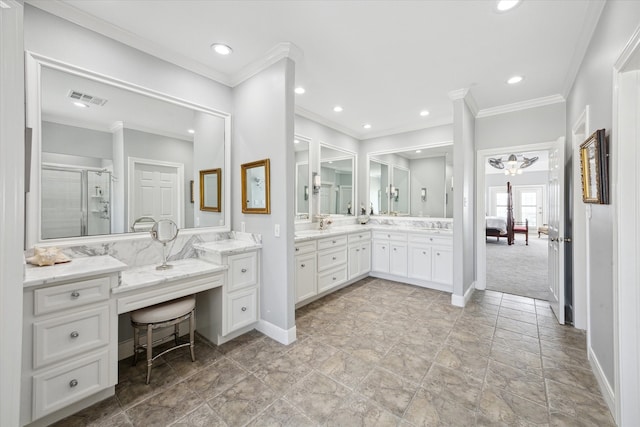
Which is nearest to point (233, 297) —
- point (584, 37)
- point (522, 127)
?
point (584, 37)

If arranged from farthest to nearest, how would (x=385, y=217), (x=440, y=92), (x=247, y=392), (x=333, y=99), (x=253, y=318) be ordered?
1. (x=385, y=217)
2. (x=333, y=99)
3. (x=440, y=92)
4. (x=253, y=318)
5. (x=247, y=392)

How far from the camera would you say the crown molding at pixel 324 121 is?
4.04 m

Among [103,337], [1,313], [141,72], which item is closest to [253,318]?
[103,337]

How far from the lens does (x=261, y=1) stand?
73.9 inches

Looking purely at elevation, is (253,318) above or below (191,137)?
below

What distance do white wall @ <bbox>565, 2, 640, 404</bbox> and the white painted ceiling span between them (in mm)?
297

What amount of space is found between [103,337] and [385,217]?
4.43m

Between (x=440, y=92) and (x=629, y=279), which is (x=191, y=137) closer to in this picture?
(x=440, y=92)

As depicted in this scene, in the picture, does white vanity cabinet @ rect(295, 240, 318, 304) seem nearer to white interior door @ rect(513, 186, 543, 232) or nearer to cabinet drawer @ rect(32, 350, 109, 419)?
cabinet drawer @ rect(32, 350, 109, 419)

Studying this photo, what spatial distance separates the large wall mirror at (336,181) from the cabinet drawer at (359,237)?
0.69 metres

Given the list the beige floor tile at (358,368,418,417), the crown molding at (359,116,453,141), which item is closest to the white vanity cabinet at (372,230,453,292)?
the crown molding at (359,116,453,141)

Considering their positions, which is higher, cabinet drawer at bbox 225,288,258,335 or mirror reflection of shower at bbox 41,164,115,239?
mirror reflection of shower at bbox 41,164,115,239

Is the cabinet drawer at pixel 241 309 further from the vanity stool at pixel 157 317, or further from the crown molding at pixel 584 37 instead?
the crown molding at pixel 584 37

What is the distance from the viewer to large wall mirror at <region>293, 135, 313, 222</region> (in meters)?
4.17
